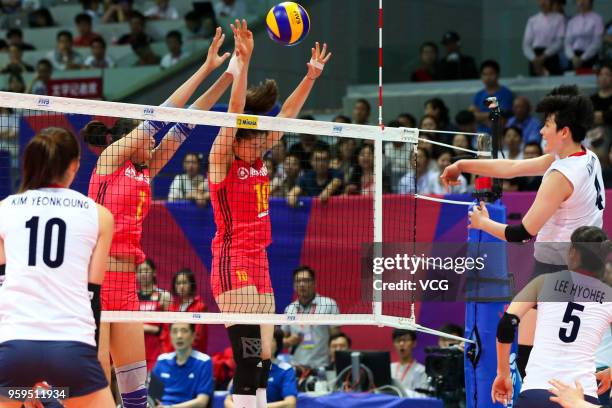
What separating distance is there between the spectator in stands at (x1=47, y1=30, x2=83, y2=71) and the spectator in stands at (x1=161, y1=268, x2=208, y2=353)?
24.9ft

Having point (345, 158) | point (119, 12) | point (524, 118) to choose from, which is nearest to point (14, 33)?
point (119, 12)

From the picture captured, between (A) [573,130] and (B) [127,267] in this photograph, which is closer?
(A) [573,130]

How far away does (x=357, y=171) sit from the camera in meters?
13.4

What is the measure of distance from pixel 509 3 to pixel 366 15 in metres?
2.55

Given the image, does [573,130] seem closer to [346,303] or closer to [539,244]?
[539,244]

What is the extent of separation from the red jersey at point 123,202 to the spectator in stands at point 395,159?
5.83 metres

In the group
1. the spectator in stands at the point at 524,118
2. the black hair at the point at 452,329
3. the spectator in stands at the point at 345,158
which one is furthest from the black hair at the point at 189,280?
the spectator in stands at the point at 524,118

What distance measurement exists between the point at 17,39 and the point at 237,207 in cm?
1247

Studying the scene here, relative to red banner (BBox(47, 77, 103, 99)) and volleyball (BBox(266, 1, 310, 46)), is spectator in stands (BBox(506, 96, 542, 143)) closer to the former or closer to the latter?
volleyball (BBox(266, 1, 310, 46))

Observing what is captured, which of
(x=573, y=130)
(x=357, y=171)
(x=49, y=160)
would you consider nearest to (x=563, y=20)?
(x=357, y=171)

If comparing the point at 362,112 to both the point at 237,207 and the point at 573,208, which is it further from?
the point at 573,208

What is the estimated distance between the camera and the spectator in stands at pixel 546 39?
15.4 m

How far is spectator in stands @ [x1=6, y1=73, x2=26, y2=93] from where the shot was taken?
16.9 meters

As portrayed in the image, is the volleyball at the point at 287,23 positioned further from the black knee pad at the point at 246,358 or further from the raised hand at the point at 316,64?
the black knee pad at the point at 246,358
